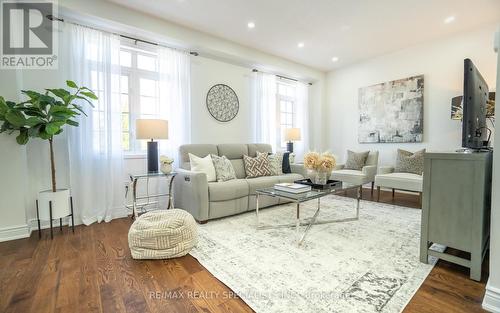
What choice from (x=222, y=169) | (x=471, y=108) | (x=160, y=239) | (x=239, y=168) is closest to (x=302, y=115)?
(x=239, y=168)

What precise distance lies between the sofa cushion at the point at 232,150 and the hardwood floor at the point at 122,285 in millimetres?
2051

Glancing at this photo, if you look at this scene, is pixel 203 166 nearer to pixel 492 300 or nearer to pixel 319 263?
pixel 319 263

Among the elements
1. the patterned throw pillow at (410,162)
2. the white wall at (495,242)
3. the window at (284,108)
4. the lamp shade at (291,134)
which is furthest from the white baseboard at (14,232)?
the patterned throw pillow at (410,162)

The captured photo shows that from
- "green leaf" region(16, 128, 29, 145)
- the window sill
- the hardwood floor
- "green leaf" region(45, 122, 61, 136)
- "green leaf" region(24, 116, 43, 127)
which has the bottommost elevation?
the hardwood floor

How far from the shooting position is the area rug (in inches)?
59.9

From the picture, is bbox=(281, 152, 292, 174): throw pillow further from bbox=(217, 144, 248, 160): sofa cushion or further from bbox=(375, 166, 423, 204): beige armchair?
bbox=(375, 166, 423, 204): beige armchair

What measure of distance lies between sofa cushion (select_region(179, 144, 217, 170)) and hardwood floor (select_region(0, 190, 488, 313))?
147cm

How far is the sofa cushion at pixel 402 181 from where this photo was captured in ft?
11.9

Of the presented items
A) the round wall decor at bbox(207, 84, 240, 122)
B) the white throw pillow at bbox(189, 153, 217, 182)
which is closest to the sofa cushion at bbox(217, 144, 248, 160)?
the white throw pillow at bbox(189, 153, 217, 182)

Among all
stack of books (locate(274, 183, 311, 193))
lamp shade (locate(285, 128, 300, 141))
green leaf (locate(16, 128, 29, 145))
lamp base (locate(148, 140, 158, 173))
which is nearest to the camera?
green leaf (locate(16, 128, 29, 145))

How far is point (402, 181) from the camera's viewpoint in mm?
3764

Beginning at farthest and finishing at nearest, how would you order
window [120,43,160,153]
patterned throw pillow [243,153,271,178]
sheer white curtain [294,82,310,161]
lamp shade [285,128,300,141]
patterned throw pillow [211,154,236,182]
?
sheer white curtain [294,82,310,161], lamp shade [285,128,300,141], patterned throw pillow [243,153,271,178], window [120,43,160,153], patterned throw pillow [211,154,236,182]

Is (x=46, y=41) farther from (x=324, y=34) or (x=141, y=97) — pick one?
(x=324, y=34)

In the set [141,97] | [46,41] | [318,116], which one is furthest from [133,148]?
[318,116]
